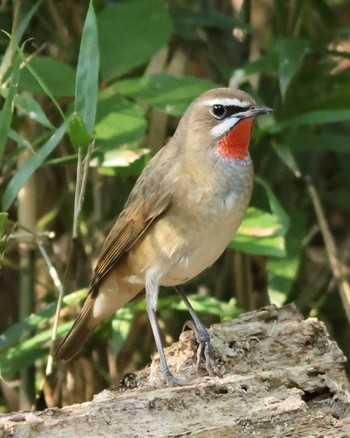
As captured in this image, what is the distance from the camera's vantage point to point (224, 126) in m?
3.56

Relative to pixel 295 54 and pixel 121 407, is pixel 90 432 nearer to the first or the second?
pixel 121 407

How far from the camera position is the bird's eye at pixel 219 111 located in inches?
140

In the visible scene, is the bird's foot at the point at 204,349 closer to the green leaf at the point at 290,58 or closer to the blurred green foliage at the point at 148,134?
the blurred green foliage at the point at 148,134

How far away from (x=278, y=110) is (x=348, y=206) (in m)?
0.79

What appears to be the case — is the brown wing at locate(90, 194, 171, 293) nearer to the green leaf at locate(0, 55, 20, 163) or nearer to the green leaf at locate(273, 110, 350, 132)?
the green leaf at locate(0, 55, 20, 163)

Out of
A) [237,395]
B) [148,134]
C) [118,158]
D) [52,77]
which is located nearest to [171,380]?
[237,395]

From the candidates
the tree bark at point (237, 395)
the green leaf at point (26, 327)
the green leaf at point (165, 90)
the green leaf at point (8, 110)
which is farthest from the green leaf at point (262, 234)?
the green leaf at point (8, 110)

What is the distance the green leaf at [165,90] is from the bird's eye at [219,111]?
0.32 meters

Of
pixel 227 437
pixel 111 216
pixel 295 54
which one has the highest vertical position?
pixel 295 54

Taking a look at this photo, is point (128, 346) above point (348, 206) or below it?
below

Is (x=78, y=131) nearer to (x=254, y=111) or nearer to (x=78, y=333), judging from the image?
(x=254, y=111)

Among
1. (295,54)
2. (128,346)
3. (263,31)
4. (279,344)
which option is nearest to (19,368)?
(128,346)

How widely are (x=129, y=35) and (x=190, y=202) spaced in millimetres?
894

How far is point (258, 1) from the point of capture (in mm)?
5348
